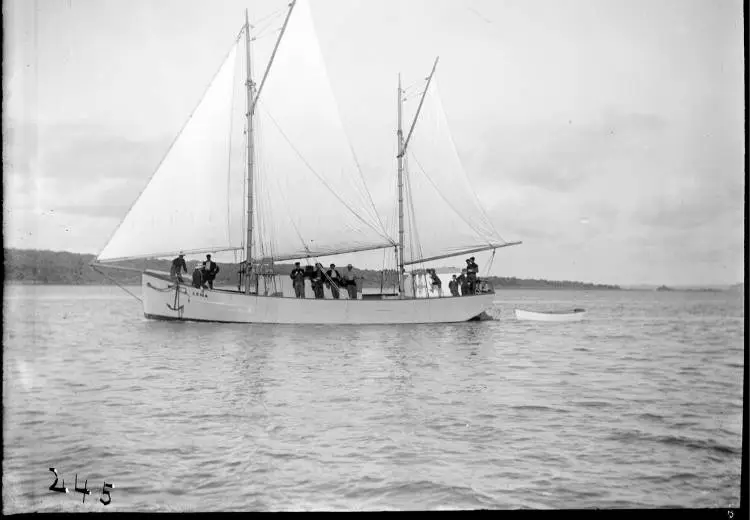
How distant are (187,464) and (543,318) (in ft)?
37.0

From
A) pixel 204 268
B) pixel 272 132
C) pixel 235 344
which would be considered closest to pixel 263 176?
pixel 272 132

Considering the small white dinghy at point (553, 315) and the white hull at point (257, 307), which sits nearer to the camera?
the white hull at point (257, 307)

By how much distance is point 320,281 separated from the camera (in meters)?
14.5

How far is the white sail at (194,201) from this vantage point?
9.21m

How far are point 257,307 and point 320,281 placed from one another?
1.44 meters

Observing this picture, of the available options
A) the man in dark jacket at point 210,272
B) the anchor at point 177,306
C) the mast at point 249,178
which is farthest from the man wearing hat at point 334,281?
the anchor at point 177,306

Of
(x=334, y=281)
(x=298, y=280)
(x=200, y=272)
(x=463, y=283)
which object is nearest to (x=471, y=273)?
(x=463, y=283)

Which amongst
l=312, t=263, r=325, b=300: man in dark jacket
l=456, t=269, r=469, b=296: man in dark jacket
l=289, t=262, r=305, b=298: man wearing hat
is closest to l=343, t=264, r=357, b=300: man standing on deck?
l=312, t=263, r=325, b=300: man in dark jacket

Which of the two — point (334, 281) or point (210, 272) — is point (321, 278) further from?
point (210, 272)

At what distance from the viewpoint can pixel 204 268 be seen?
43.0ft

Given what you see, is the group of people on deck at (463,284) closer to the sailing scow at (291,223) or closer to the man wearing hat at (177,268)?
the sailing scow at (291,223)

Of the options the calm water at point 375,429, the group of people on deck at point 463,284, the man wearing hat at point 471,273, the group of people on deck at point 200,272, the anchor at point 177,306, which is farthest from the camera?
the group of people on deck at point 463,284

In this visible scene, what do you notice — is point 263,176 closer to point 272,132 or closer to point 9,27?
point 272,132

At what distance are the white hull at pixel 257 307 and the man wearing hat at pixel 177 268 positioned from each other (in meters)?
0.42
